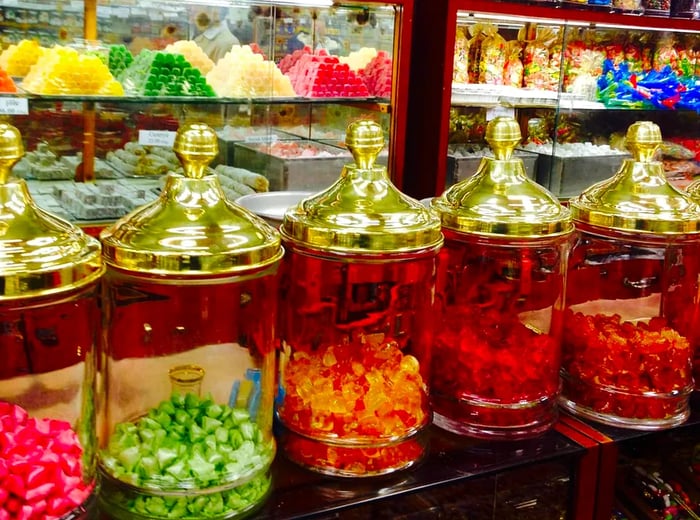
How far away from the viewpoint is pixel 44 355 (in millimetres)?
807

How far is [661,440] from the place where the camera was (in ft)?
3.82

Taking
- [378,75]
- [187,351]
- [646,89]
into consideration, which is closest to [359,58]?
[378,75]

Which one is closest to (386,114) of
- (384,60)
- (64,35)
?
(384,60)

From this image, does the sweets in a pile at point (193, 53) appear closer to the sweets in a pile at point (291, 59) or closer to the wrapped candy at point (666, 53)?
the sweets in a pile at point (291, 59)

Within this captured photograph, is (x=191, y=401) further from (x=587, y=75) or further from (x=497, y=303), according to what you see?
(x=587, y=75)

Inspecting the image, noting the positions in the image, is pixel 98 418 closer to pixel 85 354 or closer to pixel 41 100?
pixel 85 354

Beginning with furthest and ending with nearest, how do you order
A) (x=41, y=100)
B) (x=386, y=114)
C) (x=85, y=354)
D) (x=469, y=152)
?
(x=469, y=152), (x=386, y=114), (x=41, y=100), (x=85, y=354)

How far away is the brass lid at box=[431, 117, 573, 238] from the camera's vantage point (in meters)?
1.02

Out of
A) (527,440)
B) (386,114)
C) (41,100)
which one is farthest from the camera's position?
(386,114)

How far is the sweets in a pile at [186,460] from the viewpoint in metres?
0.81

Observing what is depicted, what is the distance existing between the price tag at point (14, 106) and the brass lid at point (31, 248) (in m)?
1.63

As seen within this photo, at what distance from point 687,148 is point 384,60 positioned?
1.68m

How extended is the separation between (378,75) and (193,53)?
0.61 m

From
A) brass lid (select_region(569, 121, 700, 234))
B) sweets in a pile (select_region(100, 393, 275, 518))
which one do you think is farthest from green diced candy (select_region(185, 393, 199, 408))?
brass lid (select_region(569, 121, 700, 234))
